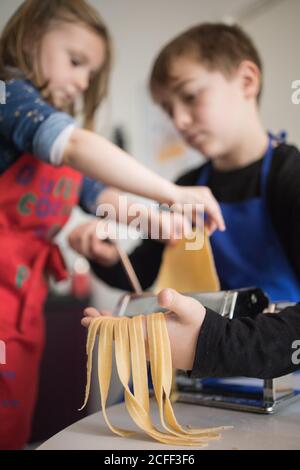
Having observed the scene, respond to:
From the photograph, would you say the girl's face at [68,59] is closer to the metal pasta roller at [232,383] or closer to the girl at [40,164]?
the girl at [40,164]

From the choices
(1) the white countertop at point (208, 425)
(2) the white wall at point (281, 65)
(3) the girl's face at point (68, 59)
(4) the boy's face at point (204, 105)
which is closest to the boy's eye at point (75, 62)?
(3) the girl's face at point (68, 59)

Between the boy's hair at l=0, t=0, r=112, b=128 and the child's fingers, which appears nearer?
the child's fingers

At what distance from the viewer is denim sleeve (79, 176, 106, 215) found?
602 millimetres

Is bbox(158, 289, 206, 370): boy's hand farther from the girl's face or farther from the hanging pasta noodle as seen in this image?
the girl's face

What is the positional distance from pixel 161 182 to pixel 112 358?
176mm

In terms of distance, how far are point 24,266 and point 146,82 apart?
275 mm

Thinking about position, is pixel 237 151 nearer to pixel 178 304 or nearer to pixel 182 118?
pixel 182 118

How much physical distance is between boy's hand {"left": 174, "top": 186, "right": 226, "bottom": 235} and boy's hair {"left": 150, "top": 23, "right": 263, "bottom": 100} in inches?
5.6

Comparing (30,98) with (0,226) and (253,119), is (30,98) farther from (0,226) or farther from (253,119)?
(253,119)

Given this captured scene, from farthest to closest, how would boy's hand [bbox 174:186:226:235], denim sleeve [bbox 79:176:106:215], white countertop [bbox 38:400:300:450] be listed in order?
denim sleeve [bbox 79:176:106:215], boy's hand [bbox 174:186:226:235], white countertop [bbox 38:400:300:450]

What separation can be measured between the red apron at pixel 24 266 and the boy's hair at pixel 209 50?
0.54 feet

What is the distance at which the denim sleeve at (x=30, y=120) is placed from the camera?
0.46 m

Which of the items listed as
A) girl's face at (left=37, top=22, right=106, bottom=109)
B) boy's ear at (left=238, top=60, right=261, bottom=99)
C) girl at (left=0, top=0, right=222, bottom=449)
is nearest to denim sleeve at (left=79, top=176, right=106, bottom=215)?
girl at (left=0, top=0, right=222, bottom=449)

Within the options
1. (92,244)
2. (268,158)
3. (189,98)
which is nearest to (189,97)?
(189,98)
